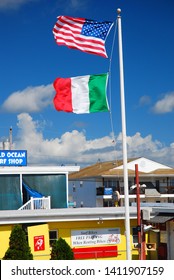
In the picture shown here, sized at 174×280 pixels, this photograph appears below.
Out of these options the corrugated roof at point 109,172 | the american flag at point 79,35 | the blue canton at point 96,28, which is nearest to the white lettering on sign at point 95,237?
the american flag at point 79,35

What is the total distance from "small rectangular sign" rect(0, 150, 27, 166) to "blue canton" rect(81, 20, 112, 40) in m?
17.8

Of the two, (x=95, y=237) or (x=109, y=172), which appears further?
(x=109, y=172)

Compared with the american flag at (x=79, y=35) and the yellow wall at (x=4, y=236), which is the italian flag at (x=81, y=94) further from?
the yellow wall at (x=4, y=236)

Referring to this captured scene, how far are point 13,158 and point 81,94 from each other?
17360 millimetres

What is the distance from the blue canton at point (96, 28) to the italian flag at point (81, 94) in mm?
1431

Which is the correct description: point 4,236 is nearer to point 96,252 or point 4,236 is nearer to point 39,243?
point 39,243

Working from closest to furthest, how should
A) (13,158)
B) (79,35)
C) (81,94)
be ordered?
(79,35) → (81,94) → (13,158)

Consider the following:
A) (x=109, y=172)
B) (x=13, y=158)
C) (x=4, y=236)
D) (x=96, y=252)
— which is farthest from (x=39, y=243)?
(x=109, y=172)

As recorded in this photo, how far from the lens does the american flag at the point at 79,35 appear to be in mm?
18375

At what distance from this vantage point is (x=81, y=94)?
18672 mm

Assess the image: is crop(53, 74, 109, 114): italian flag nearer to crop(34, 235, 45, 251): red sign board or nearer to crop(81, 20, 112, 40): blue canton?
crop(81, 20, 112, 40): blue canton
